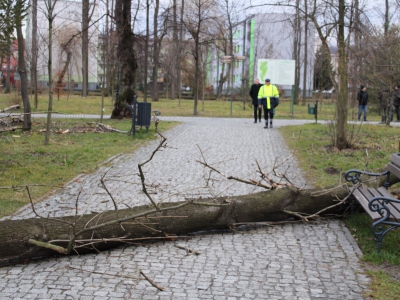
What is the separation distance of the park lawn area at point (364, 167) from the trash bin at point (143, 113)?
4.09 m

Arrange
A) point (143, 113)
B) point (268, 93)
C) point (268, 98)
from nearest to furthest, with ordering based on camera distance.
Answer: point (143, 113), point (268, 98), point (268, 93)

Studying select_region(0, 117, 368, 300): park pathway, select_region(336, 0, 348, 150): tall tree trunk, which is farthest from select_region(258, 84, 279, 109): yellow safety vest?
select_region(0, 117, 368, 300): park pathway

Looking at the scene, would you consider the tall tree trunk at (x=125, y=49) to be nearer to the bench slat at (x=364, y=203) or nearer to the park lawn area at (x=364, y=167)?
the park lawn area at (x=364, y=167)

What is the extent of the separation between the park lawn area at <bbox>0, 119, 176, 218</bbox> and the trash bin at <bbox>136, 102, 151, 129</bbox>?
14.6 inches

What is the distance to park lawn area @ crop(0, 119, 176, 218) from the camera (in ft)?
23.8

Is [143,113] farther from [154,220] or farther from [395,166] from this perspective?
[154,220]

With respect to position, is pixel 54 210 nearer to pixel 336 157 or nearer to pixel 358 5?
pixel 336 157

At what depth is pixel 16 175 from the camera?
844 centimetres

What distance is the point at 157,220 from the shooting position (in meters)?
5.22

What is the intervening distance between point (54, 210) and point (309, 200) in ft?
10.4

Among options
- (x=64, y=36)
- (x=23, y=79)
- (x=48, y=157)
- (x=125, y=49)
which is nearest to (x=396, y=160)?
(x=48, y=157)

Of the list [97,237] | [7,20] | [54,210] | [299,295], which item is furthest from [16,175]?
[299,295]

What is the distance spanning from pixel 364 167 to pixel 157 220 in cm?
471

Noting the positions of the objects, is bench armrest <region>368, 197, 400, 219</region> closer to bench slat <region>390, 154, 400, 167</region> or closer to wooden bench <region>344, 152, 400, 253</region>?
wooden bench <region>344, 152, 400, 253</region>
